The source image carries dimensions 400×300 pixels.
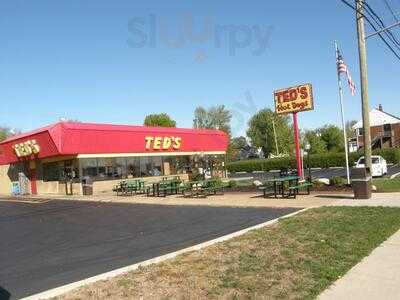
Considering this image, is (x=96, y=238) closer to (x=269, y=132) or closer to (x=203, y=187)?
(x=203, y=187)

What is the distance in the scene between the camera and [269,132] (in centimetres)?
9462

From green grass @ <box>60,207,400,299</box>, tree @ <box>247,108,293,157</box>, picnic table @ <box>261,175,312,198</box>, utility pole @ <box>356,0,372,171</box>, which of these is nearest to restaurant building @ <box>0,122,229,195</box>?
picnic table @ <box>261,175,312,198</box>

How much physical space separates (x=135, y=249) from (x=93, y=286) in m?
3.29

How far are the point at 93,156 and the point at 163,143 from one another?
7.12 metres

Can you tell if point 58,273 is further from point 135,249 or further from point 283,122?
point 283,122

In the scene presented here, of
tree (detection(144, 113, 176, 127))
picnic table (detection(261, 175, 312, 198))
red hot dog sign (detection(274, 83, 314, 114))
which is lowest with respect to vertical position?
picnic table (detection(261, 175, 312, 198))

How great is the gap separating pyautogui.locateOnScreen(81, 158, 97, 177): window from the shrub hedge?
28.9m

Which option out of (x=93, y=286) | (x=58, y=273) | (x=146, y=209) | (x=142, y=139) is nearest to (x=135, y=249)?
(x=58, y=273)

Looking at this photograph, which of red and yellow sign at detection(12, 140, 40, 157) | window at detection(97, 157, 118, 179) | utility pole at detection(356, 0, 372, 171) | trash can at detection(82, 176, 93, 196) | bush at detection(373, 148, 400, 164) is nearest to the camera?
utility pole at detection(356, 0, 372, 171)

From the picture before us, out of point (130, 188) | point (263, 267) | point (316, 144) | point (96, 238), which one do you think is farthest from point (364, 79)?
point (316, 144)

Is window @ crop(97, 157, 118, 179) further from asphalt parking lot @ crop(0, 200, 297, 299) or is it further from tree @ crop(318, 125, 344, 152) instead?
tree @ crop(318, 125, 344, 152)

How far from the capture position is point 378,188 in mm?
20281

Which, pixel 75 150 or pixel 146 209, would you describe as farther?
pixel 75 150

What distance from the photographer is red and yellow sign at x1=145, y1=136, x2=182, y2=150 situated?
37.1 metres
